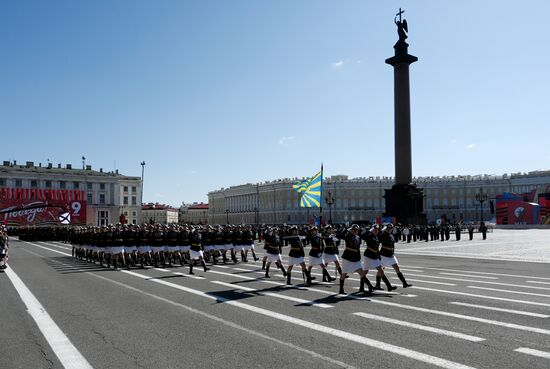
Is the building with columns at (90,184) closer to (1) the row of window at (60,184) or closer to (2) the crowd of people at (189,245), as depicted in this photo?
(1) the row of window at (60,184)

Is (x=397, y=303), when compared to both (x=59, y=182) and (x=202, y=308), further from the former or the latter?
(x=59, y=182)

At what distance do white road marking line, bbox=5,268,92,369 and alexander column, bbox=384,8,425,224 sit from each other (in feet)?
141

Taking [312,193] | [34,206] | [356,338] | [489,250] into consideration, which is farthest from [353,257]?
[34,206]

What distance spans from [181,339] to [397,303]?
545cm

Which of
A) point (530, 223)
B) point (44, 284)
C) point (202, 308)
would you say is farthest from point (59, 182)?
point (202, 308)

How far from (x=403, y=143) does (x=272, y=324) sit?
4453 cm

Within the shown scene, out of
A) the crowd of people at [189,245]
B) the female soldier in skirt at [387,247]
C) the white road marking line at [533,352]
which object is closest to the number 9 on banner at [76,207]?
the crowd of people at [189,245]

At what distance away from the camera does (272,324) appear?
30.3 feet

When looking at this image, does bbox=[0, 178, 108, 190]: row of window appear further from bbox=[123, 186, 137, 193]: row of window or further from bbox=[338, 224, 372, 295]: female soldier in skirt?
bbox=[338, 224, 372, 295]: female soldier in skirt

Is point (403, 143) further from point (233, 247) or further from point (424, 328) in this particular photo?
point (424, 328)

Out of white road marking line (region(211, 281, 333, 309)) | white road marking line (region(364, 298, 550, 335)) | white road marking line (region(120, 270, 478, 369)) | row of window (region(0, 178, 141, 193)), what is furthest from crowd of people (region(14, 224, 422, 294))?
row of window (region(0, 178, 141, 193))

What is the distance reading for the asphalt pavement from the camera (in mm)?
6930

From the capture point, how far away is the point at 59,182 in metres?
112

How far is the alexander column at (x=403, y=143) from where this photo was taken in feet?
168
